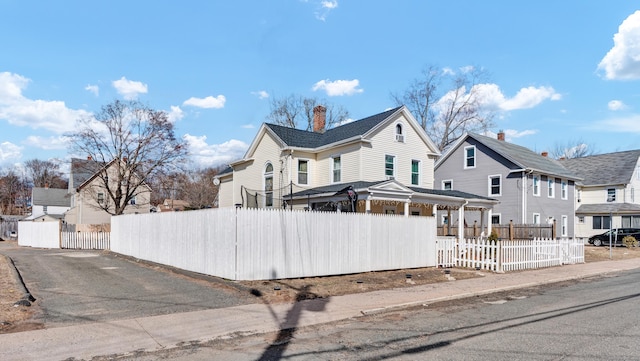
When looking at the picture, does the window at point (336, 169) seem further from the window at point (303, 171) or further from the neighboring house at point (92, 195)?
the neighboring house at point (92, 195)

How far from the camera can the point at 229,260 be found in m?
11.7

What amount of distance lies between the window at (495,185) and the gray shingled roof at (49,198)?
5507 centimetres

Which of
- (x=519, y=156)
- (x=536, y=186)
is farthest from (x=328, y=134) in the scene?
(x=536, y=186)

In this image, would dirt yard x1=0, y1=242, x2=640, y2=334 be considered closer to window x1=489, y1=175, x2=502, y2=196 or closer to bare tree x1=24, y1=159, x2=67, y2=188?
window x1=489, y1=175, x2=502, y2=196

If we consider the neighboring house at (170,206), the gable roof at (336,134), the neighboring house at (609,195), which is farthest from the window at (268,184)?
the neighboring house at (609,195)

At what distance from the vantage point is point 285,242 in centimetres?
1230

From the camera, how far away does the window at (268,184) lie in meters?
26.2

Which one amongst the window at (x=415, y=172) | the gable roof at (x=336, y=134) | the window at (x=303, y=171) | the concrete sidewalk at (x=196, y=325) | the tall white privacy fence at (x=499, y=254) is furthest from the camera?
the window at (x=415, y=172)

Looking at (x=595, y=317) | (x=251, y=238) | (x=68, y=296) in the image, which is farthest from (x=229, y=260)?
(x=595, y=317)

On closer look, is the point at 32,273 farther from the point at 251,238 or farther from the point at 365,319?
the point at 365,319

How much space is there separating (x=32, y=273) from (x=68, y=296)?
5.07 meters

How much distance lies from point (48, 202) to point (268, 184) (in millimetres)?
49057

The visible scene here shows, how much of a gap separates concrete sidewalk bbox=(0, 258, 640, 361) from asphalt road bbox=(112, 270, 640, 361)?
36cm

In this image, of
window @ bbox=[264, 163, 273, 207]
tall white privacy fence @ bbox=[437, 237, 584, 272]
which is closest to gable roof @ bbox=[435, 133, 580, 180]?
tall white privacy fence @ bbox=[437, 237, 584, 272]
